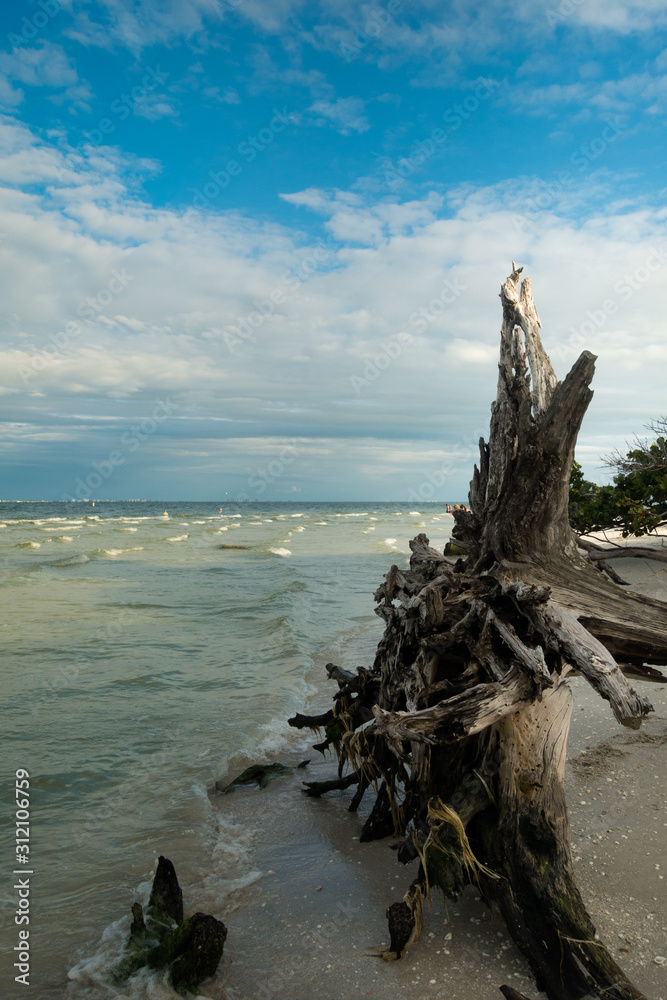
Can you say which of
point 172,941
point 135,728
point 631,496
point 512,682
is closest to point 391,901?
point 172,941

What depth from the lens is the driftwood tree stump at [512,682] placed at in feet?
10.7

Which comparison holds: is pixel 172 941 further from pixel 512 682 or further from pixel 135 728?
pixel 135 728

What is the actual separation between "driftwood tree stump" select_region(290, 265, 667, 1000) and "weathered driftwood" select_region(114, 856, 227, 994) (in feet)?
3.50

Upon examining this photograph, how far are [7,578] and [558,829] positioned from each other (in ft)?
68.9

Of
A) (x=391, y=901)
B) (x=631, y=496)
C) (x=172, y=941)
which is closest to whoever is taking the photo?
(x=172, y=941)

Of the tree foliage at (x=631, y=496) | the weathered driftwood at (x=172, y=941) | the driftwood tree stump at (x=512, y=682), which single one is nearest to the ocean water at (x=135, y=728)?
the weathered driftwood at (x=172, y=941)

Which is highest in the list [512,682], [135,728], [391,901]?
[512,682]

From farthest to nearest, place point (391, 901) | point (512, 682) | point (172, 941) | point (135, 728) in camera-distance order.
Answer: point (135, 728) → point (391, 901) → point (172, 941) → point (512, 682)

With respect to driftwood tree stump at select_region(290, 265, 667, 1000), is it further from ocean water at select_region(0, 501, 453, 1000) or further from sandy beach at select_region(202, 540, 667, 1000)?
ocean water at select_region(0, 501, 453, 1000)

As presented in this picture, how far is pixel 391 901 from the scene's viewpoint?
4078mm

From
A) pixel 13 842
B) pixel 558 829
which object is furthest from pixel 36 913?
pixel 558 829

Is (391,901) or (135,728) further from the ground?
(391,901)

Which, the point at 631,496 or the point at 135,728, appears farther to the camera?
the point at 631,496

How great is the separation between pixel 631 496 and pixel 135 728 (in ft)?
46.2
